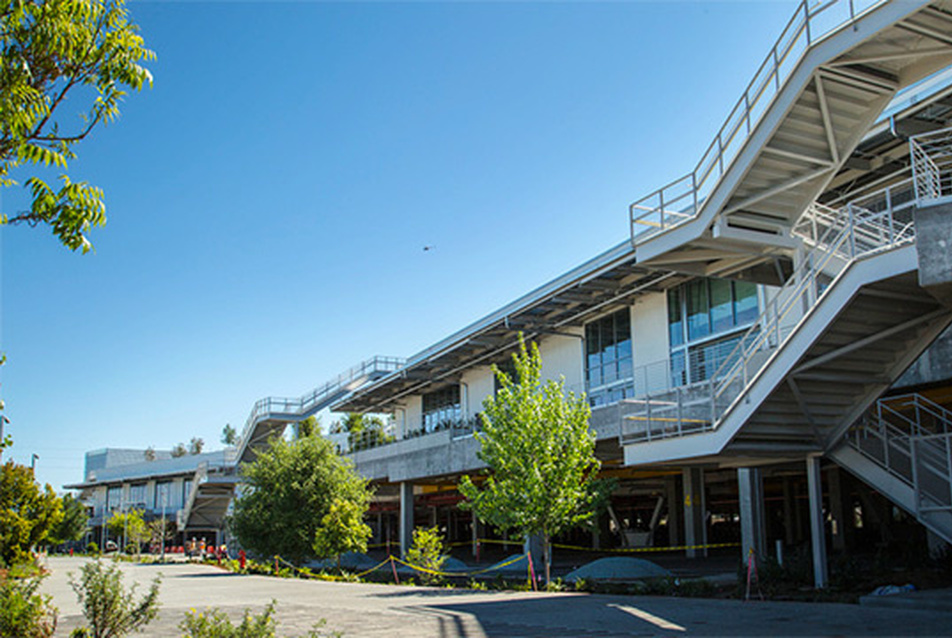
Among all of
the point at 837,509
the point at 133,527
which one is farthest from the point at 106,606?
the point at 133,527

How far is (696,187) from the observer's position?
2020 centimetres

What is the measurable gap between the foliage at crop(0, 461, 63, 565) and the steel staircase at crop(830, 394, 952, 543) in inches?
892

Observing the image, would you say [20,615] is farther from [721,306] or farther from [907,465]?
[721,306]

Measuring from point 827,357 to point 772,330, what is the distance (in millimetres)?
1781

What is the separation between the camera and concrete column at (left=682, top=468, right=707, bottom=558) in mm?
31723

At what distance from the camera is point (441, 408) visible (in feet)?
162

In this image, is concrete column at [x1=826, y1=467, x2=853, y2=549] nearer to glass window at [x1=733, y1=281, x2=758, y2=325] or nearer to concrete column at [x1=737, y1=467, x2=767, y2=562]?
concrete column at [x1=737, y1=467, x2=767, y2=562]

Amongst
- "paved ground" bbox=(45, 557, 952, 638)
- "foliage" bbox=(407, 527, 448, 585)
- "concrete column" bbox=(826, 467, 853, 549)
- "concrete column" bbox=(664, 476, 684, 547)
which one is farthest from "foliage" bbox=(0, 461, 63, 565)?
"concrete column" bbox=(826, 467, 853, 549)

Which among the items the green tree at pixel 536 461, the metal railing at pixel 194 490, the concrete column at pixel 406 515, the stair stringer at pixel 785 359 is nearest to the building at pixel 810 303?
the stair stringer at pixel 785 359

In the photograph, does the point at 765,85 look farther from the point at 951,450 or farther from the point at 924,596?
the point at 924,596

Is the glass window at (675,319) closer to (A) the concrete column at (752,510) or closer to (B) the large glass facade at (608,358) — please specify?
(B) the large glass facade at (608,358)

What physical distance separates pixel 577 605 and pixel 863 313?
7.74 m

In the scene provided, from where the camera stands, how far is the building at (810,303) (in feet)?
50.3

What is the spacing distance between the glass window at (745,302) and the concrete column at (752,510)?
16.7ft
